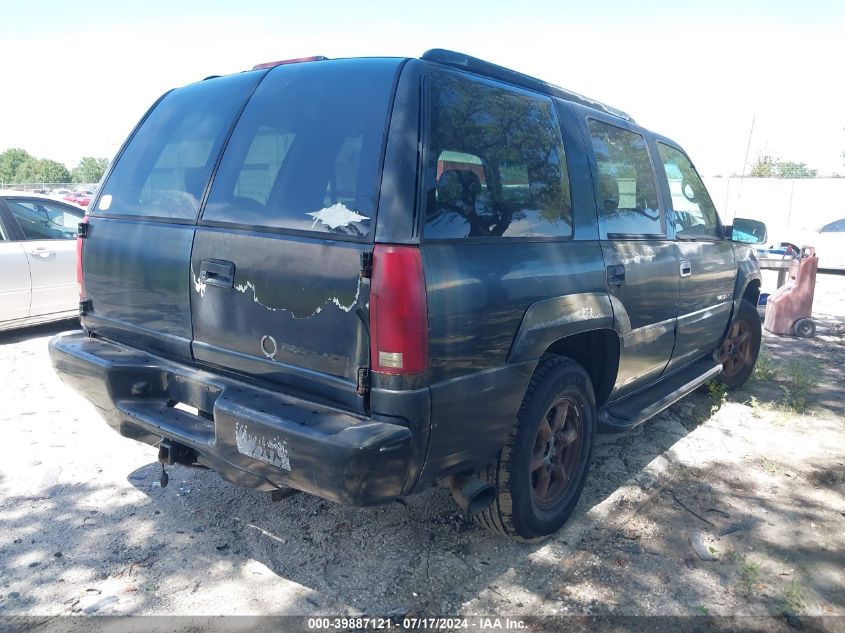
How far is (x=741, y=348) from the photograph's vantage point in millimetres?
5703

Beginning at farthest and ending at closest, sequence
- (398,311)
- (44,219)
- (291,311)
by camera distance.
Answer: (44,219)
(291,311)
(398,311)

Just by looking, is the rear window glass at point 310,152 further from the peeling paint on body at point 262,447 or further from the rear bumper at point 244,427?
the peeling paint on body at point 262,447

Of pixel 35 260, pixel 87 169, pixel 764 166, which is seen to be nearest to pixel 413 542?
pixel 35 260

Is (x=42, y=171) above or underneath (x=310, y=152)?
above

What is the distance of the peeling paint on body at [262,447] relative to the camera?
235cm

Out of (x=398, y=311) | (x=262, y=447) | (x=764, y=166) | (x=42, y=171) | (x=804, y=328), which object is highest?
(x=764, y=166)

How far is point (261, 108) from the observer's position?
2.86m

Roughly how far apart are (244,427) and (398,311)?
2.44ft

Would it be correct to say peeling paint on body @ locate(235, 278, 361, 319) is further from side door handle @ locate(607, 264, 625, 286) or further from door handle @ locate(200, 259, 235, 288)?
side door handle @ locate(607, 264, 625, 286)

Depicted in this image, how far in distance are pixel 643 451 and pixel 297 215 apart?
9.70 feet

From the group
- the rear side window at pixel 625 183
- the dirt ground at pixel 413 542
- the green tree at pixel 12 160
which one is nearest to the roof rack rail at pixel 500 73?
the rear side window at pixel 625 183

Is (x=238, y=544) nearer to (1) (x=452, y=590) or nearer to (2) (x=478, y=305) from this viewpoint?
(1) (x=452, y=590)

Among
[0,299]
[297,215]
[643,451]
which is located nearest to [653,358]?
[643,451]

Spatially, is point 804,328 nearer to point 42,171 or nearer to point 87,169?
point 42,171
